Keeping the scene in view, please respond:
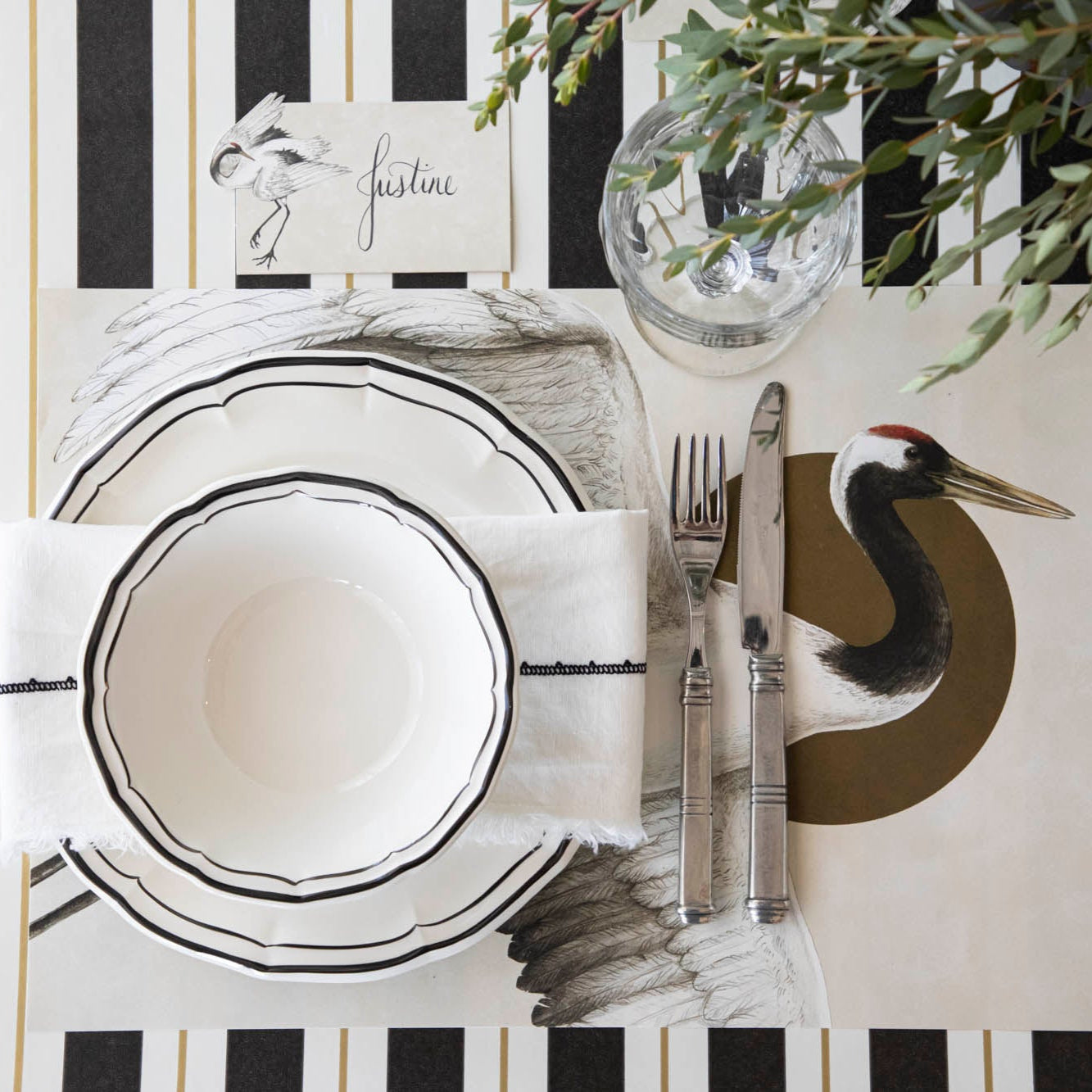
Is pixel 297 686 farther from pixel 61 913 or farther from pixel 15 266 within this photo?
pixel 15 266

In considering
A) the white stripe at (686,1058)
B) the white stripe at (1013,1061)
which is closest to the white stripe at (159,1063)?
the white stripe at (686,1058)

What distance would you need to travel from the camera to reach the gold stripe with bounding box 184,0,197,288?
645 millimetres

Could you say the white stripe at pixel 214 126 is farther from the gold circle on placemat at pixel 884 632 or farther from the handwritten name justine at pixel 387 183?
the gold circle on placemat at pixel 884 632

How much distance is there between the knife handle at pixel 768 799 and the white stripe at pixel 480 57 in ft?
1.03

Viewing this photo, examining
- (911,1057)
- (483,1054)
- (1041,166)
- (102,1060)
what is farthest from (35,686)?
(1041,166)

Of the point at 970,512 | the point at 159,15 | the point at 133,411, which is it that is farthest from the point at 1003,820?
the point at 159,15

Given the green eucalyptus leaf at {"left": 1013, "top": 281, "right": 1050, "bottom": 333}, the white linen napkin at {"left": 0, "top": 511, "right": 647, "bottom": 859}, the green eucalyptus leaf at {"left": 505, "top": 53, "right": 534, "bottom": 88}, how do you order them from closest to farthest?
the green eucalyptus leaf at {"left": 1013, "top": 281, "right": 1050, "bottom": 333}
the green eucalyptus leaf at {"left": 505, "top": 53, "right": 534, "bottom": 88}
the white linen napkin at {"left": 0, "top": 511, "right": 647, "bottom": 859}

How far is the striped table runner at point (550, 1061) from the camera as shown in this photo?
0.62 metres

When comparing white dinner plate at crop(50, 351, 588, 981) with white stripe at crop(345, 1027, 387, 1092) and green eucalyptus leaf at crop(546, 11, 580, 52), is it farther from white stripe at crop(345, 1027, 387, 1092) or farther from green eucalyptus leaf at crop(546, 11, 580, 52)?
green eucalyptus leaf at crop(546, 11, 580, 52)

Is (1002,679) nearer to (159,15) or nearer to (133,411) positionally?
(133,411)

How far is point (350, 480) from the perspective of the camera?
0.47 meters

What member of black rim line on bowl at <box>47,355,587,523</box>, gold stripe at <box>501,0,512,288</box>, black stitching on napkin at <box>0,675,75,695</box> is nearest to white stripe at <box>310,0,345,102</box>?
gold stripe at <box>501,0,512,288</box>

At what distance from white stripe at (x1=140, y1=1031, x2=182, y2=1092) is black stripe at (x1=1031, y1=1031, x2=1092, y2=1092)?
1.87 feet

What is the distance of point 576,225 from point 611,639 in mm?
287
